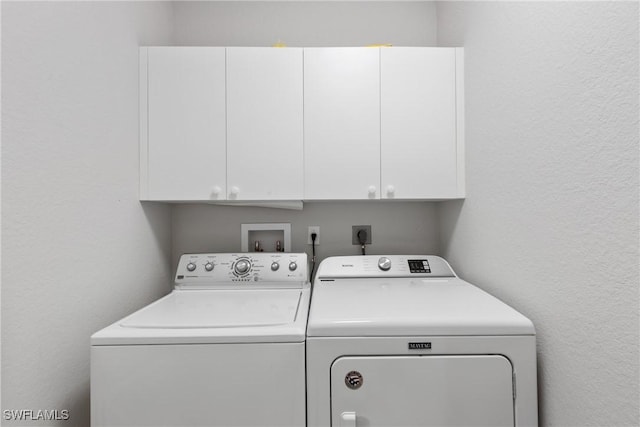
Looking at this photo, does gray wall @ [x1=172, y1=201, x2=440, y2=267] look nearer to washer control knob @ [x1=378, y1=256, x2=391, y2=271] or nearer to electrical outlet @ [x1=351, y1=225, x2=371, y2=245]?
electrical outlet @ [x1=351, y1=225, x2=371, y2=245]

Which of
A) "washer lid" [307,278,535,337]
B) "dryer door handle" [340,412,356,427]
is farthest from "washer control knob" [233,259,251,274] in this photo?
"dryer door handle" [340,412,356,427]

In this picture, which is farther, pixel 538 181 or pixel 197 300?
pixel 197 300

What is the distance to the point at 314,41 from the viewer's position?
5.96 feet


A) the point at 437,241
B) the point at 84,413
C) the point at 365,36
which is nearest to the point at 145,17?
the point at 365,36

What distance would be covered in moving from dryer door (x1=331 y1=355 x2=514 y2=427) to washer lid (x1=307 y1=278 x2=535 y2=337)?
8cm

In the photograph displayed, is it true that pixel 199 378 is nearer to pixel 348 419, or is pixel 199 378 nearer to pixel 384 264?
pixel 348 419

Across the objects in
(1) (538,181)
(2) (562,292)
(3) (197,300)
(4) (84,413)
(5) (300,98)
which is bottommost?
(4) (84,413)

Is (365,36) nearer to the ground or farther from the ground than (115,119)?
farther from the ground

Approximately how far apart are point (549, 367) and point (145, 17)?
7.07 feet

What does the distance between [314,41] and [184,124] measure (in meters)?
0.93

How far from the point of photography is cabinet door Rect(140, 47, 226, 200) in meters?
1.44

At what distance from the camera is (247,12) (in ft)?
5.96

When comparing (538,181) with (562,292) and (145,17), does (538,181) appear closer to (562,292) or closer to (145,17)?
(562,292)

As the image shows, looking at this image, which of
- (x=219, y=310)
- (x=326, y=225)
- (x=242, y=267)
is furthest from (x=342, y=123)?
(x=219, y=310)
